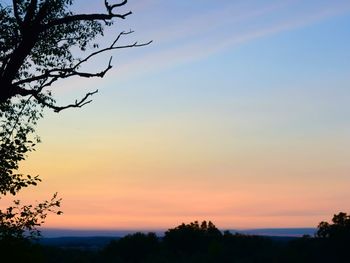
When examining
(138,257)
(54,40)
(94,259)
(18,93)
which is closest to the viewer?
(18,93)

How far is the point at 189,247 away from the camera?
5792 inches

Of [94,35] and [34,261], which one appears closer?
[34,261]

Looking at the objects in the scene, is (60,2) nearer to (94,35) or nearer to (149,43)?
(94,35)

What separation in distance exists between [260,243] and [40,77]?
129 meters

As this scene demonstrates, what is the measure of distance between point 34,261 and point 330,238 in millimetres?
114160

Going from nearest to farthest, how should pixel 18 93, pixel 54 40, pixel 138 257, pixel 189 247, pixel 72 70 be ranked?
1. pixel 18 93
2. pixel 72 70
3. pixel 54 40
4. pixel 138 257
5. pixel 189 247

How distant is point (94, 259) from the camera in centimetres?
12838

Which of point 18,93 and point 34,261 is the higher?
point 18,93

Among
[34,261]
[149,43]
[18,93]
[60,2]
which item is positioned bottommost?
[34,261]

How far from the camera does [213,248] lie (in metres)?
136

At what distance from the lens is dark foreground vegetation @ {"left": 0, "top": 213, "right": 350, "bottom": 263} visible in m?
127

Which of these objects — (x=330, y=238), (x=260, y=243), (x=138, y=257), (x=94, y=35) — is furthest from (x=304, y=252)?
(x=94, y=35)

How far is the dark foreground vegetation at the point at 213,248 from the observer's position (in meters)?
127

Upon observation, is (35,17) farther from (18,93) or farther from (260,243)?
(260,243)
